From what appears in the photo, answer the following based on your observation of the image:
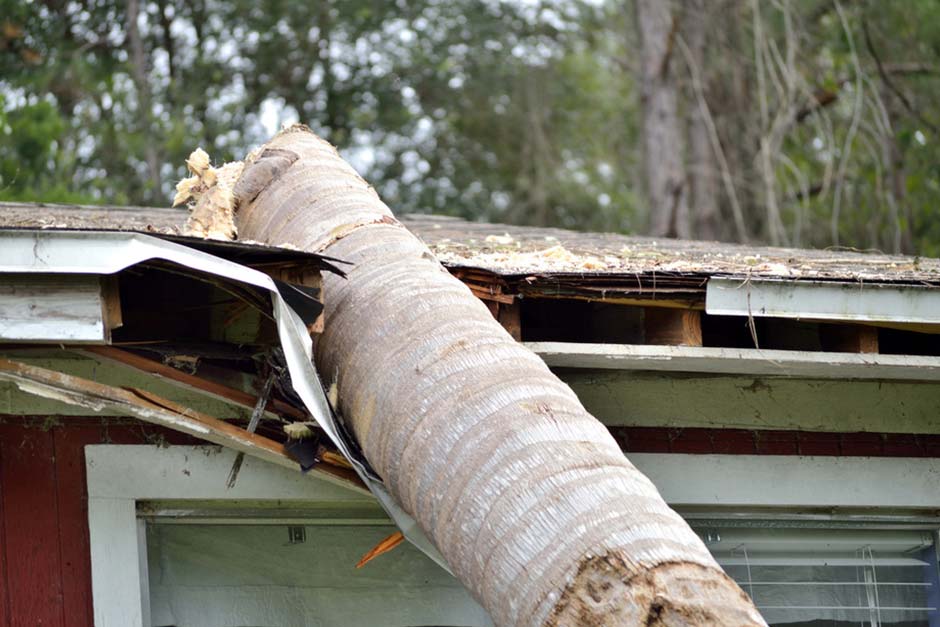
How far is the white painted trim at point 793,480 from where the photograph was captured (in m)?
3.95

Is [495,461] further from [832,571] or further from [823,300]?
[832,571]

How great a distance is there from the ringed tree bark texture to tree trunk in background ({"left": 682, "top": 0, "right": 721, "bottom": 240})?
11213 millimetres

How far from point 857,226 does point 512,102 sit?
23.1ft

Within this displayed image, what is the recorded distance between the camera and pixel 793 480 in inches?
159

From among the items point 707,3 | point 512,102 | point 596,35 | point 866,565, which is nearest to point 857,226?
point 707,3

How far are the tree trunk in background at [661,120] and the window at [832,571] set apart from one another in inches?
364

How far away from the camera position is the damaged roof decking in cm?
338

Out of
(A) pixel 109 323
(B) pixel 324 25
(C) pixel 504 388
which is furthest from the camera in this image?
(B) pixel 324 25

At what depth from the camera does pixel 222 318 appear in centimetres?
345

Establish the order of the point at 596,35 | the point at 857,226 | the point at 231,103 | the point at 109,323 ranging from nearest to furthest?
the point at 109,323 → the point at 857,226 → the point at 231,103 → the point at 596,35

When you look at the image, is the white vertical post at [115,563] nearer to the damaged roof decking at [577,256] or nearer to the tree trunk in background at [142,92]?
the damaged roof decking at [577,256]

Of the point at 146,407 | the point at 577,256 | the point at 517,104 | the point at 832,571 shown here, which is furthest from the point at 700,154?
the point at 146,407

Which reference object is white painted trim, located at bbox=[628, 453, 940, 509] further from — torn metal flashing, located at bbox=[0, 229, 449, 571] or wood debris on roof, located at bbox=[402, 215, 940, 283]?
torn metal flashing, located at bbox=[0, 229, 449, 571]

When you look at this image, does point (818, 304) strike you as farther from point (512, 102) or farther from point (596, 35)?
point (596, 35)
